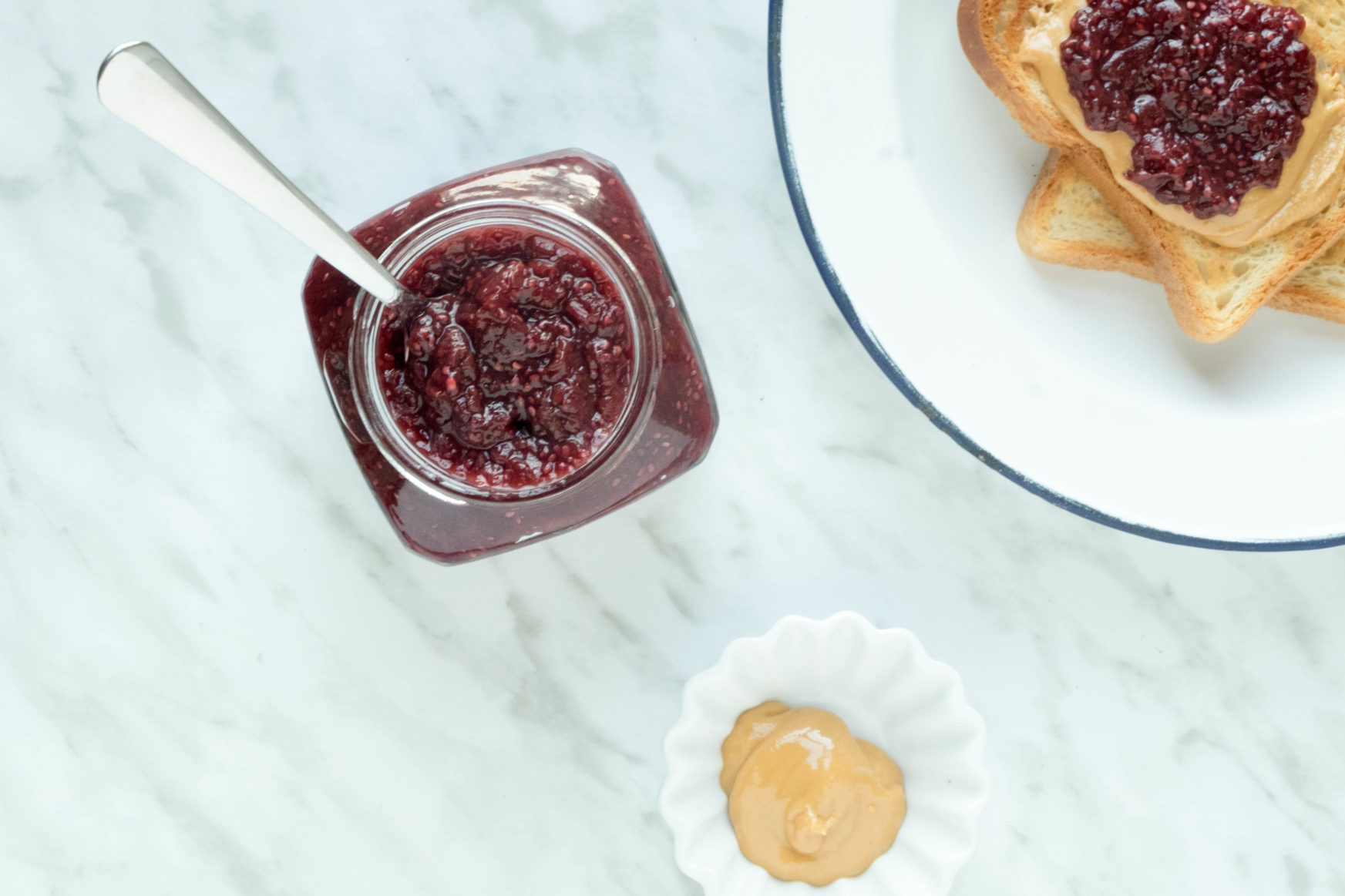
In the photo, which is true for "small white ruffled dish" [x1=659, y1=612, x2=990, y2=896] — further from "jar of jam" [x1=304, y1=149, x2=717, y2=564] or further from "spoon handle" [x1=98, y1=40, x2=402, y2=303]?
"spoon handle" [x1=98, y1=40, x2=402, y2=303]

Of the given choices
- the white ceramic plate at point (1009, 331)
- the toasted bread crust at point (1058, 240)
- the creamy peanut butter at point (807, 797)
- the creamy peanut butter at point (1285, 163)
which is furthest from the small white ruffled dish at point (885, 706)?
the creamy peanut butter at point (1285, 163)

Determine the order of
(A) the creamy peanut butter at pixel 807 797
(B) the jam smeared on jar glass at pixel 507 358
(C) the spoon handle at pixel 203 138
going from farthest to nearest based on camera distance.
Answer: (A) the creamy peanut butter at pixel 807 797, (B) the jam smeared on jar glass at pixel 507 358, (C) the spoon handle at pixel 203 138

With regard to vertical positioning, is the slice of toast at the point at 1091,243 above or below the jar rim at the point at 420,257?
below

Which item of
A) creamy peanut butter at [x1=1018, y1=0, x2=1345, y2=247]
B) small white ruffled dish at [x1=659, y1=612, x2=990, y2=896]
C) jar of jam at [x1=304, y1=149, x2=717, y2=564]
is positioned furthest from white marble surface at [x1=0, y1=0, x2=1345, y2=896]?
creamy peanut butter at [x1=1018, y1=0, x2=1345, y2=247]

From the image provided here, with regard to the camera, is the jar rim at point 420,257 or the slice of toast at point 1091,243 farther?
the slice of toast at point 1091,243

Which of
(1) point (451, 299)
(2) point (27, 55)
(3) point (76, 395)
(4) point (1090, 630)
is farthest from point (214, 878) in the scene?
(4) point (1090, 630)

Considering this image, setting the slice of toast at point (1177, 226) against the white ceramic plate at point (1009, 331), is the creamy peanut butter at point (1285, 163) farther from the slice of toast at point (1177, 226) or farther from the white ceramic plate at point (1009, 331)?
the white ceramic plate at point (1009, 331)

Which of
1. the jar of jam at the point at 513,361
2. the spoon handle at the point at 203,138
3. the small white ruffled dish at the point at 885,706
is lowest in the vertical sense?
the small white ruffled dish at the point at 885,706

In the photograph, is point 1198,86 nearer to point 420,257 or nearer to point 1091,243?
point 1091,243
